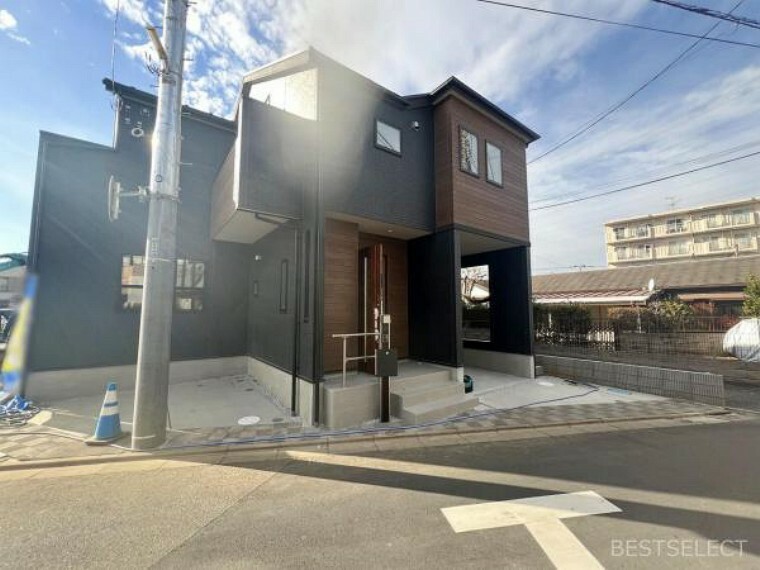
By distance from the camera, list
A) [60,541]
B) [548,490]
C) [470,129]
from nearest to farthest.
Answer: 1. [60,541]
2. [548,490]
3. [470,129]

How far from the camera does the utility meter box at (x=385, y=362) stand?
5.08m

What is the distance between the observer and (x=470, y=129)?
768 centimetres

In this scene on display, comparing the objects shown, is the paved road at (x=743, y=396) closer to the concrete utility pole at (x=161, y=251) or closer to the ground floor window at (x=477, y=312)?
the ground floor window at (x=477, y=312)

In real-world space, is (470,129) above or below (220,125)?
below

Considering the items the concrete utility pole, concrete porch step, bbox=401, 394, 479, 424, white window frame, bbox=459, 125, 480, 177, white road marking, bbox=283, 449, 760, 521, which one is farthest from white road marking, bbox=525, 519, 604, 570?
white window frame, bbox=459, 125, 480, 177

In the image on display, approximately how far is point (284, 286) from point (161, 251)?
2.44 meters

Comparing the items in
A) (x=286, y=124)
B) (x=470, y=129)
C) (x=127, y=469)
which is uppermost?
(x=470, y=129)

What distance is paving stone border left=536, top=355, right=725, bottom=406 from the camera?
6.51 meters

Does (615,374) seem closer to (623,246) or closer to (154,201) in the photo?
(154,201)

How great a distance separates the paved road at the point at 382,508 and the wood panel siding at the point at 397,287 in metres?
3.35

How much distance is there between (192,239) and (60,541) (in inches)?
269

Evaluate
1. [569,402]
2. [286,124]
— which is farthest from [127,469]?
[569,402]

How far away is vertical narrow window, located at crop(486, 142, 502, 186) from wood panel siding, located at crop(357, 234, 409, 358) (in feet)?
8.88

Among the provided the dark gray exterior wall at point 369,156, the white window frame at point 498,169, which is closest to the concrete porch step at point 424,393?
the dark gray exterior wall at point 369,156
